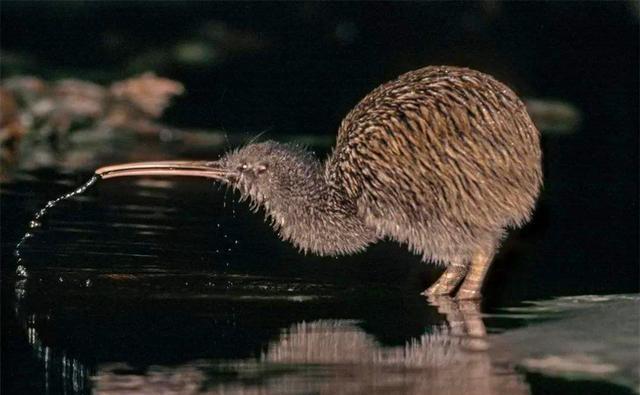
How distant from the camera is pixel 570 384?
6.96 meters

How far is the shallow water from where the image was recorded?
6.95 m

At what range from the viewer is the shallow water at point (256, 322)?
6945 mm

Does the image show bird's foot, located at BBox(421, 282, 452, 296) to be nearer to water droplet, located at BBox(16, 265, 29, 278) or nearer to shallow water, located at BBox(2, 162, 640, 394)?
shallow water, located at BBox(2, 162, 640, 394)

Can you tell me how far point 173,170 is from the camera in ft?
29.8

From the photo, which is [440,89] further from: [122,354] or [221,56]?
[221,56]

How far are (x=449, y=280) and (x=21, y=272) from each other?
97.5 inches

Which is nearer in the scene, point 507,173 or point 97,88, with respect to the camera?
point 507,173

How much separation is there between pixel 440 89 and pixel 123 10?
23.1 feet

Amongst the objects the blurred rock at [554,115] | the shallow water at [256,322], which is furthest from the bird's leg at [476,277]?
the blurred rock at [554,115]

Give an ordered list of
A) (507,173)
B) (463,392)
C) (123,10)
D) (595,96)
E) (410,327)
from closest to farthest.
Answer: (463,392) → (410,327) → (507,173) → (595,96) → (123,10)

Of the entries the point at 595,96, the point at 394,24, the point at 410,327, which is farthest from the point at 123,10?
the point at 410,327

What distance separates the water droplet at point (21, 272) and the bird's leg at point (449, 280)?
230 cm

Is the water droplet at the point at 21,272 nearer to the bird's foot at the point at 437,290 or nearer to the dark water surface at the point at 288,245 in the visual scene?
the dark water surface at the point at 288,245

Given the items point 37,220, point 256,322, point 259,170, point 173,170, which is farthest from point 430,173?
point 37,220
